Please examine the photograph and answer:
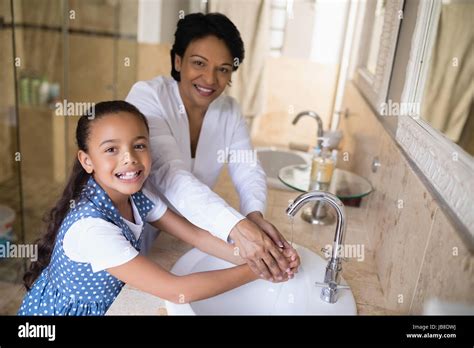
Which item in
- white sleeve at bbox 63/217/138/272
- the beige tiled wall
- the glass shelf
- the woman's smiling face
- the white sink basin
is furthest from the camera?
the glass shelf

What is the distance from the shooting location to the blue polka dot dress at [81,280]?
70cm

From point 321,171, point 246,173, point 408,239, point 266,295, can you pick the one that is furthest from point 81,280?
point 321,171

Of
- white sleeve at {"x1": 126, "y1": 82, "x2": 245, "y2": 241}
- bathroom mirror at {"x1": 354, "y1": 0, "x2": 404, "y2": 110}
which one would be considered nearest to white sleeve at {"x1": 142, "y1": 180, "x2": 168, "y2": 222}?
white sleeve at {"x1": 126, "y1": 82, "x2": 245, "y2": 241}

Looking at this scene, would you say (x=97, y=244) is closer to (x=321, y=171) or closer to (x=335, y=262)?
(x=335, y=262)

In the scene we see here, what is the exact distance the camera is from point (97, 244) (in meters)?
0.65

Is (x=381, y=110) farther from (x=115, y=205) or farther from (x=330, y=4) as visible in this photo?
(x=330, y=4)

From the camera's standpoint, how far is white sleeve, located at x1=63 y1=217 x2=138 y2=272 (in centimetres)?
65

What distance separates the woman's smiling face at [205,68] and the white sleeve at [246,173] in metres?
0.15

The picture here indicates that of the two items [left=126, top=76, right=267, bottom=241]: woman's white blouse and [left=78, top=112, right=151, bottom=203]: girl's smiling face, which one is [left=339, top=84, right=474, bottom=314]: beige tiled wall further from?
[left=78, top=112, right=151, bottom=203]: girl's smiling face

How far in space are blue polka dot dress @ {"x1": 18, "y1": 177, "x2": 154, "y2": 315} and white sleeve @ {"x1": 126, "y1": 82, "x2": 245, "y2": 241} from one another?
0.40ft
